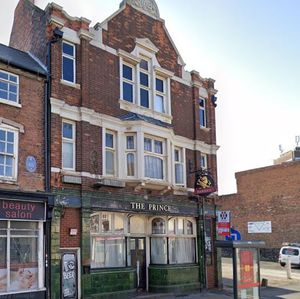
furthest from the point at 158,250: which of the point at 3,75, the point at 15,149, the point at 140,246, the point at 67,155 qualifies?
the point at 3,75

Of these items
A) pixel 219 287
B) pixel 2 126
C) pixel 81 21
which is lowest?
pixel 219 287

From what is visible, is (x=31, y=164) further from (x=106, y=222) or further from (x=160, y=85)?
(x=160, y=85)

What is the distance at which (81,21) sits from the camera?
18.2m

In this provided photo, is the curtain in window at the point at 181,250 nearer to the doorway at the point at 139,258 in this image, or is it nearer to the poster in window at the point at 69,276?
the doorway at the point at 139,258

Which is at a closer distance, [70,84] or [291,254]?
[70,84]

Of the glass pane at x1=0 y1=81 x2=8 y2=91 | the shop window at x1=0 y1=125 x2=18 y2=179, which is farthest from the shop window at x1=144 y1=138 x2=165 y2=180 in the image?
the glass pane at x1=0 y1=81 x2=8 y2=91

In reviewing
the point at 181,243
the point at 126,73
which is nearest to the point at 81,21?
the point at 126,73

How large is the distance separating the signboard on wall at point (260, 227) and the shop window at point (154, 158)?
21.8 metres

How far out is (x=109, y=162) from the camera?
1859cm

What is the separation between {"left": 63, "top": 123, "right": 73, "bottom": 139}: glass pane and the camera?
17.2 meters

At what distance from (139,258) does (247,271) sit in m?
7.68

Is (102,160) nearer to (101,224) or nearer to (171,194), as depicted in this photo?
(101,224)

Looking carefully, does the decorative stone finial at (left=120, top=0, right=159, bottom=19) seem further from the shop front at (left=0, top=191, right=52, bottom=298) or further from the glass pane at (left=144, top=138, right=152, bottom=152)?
A: the shop front at (left=0, top=191, right=52, bottom=298)

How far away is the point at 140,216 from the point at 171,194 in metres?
1.82
